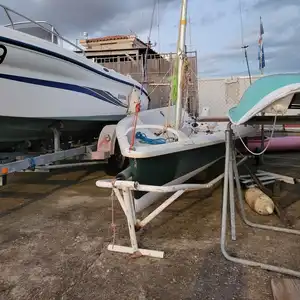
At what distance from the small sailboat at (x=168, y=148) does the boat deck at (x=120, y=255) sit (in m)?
0.50

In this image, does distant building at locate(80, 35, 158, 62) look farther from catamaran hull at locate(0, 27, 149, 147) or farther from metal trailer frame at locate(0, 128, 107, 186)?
metal trailer frame at locate(0, 128, 107, 186)

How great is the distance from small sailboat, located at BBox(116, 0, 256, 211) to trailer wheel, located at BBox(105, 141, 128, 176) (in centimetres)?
96

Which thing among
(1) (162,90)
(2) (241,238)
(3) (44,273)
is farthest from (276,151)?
(3) (44,273)

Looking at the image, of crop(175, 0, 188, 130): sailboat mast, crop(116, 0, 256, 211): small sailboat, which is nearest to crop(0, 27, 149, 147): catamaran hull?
crop(116, 0, 256, 211): small sailboat

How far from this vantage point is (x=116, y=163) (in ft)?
18.5

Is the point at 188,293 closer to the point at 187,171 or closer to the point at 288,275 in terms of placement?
the point at 288,275

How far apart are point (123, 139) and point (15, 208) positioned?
183cm

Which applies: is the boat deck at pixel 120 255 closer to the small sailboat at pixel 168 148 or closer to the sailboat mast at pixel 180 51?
the small sailboat at pixel 168 148

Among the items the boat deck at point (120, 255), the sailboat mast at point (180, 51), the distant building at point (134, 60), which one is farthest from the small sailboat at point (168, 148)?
the distant building at point (134, 60)

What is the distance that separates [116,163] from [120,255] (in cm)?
281

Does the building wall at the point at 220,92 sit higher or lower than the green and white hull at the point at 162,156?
higher

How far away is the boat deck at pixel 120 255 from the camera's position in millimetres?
2393

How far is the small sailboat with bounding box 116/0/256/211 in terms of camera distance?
10.7ft

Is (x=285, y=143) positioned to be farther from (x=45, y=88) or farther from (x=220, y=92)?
(x=45, y=88)
